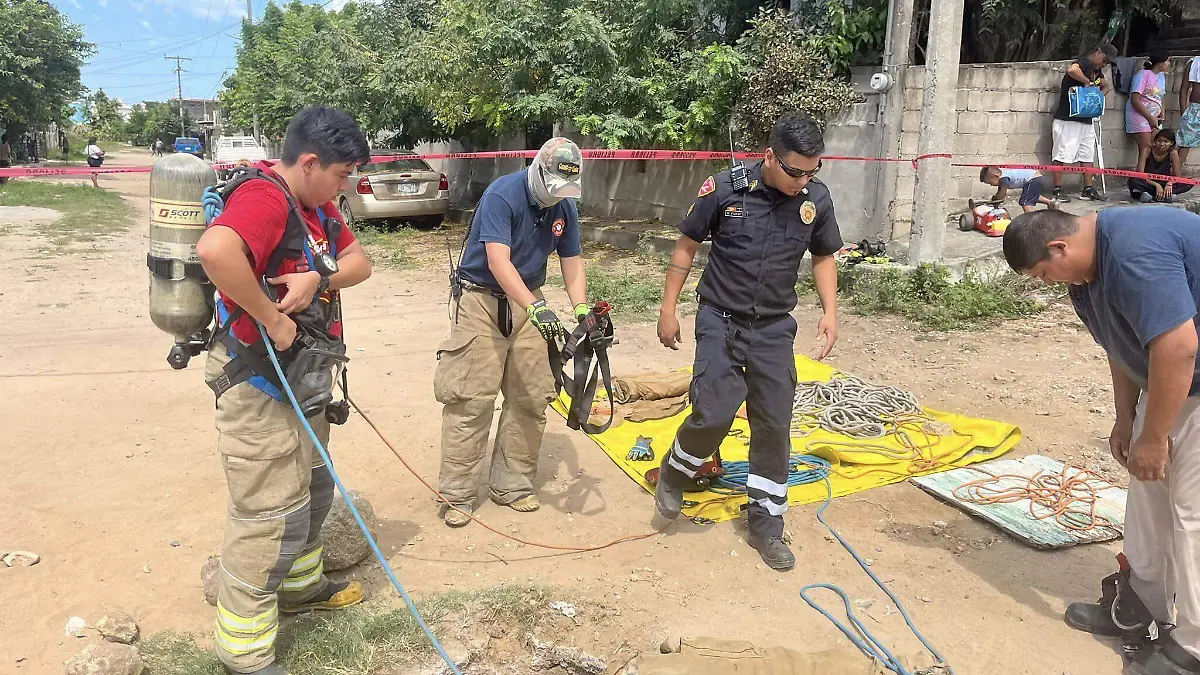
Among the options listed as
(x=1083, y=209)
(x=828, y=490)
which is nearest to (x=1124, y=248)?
(x=828, y=490)

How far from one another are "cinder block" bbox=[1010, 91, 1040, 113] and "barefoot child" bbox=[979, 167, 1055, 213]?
817mm

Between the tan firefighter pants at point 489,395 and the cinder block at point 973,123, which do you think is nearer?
the tan firefighter pants at point 489,395

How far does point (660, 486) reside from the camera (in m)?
3.90

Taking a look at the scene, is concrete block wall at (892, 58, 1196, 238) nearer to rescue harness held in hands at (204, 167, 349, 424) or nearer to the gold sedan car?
rescue harness held in hands at (204, 167, 349, 424)

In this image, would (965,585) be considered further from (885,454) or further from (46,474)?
(46,474)

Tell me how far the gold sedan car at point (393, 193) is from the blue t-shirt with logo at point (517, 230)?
33.6ft

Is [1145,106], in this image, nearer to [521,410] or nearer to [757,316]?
[757,316]

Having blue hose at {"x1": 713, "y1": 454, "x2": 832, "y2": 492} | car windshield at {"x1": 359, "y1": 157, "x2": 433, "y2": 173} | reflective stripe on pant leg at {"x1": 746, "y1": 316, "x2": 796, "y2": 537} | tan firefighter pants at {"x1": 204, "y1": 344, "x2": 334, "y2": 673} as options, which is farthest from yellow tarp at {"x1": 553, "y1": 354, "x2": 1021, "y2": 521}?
car windshield at {"x1": 359, "y1": 157, "x2": 433, "y2": 173}

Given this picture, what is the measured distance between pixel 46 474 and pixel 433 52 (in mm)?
10471

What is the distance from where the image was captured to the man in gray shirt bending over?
246 cm

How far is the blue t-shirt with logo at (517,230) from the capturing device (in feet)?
12.2

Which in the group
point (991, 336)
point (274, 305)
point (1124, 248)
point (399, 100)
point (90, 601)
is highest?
point (399, 100)

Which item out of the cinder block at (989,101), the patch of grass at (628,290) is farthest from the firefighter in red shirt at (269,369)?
the cinder block at (989,101)

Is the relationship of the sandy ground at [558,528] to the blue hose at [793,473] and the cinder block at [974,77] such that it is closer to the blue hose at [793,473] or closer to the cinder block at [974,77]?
the blue hose at [793,473]
